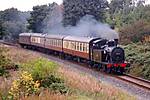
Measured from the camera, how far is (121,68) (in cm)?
2547

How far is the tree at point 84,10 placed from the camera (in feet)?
165

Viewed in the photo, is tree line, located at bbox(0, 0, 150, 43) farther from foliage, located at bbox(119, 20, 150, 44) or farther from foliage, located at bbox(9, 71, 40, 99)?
foliage, located at bbox(9, 71, 40, 99)

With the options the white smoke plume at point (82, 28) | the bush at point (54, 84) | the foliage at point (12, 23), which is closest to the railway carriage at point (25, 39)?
the white smoke plume at point (82, 28)

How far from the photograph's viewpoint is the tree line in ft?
118

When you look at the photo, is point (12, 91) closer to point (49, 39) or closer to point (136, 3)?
point (49, 39)

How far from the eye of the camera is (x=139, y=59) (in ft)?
83.9

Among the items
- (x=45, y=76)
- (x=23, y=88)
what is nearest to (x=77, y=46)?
(x=45, y=76)

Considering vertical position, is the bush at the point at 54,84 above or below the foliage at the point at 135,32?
below

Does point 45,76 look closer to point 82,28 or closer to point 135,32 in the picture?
point 135,32

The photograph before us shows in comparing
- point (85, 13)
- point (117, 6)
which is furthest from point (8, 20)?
point (85, 13)

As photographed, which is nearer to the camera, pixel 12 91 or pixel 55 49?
pixel 12 91

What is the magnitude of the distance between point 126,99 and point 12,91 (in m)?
4.43

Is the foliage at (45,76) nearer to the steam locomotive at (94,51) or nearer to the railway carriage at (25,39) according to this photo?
the steam locomotive at (94,51)

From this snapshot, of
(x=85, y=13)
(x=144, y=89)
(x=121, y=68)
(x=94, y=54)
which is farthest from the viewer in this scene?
(x=85, y=13)
